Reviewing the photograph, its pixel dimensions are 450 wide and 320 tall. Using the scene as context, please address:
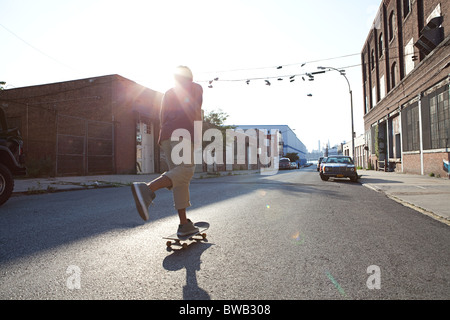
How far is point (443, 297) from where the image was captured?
188 centimetres

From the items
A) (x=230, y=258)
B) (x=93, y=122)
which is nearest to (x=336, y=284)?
(x=230, y=258)

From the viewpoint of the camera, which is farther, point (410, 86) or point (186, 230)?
point (410, 86)

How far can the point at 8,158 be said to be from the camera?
5980 millimetres

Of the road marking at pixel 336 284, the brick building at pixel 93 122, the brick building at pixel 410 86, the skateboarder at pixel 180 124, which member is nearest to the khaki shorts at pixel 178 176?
the skateboarder at pixel 180 124

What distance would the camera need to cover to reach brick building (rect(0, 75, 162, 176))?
18969 millimetres

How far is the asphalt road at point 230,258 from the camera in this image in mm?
1979

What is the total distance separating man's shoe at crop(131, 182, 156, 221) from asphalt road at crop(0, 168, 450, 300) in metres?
0.43

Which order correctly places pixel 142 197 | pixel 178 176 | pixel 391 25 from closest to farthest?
pixel 142 197
pixel 178 176
pixel 391 25

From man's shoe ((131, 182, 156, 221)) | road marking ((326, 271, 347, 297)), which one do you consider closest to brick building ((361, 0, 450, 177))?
road marking ((326, 271, 347, 297))

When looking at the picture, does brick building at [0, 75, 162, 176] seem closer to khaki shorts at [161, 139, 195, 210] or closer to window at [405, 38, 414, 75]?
khaki shorts at [161, 139, 195, 210]

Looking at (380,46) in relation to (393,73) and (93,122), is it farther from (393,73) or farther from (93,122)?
(93,122)

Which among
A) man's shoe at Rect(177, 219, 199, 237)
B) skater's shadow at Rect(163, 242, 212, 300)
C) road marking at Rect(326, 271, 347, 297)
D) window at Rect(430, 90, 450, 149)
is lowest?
road marking at Rect(326, 271, 347, 297)

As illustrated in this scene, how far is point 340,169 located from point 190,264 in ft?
44.2
